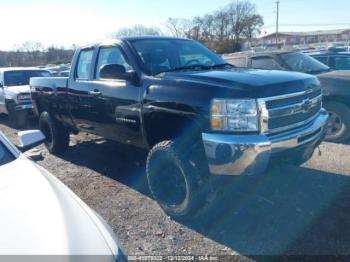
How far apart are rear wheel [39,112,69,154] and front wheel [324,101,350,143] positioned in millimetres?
Result: 4816

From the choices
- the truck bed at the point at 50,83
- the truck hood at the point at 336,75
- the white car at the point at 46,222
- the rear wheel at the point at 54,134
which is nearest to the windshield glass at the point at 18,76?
the truck bed at the point at 50,83

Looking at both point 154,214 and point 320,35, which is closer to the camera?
point 154,214

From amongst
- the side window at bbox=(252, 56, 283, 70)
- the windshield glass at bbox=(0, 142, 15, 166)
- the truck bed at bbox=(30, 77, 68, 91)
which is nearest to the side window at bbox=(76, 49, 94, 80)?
the truck bed at bbox=(30, 77, 68, 91)

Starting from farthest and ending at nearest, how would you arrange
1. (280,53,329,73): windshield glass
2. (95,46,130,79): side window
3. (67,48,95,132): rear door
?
(280,53,329,73): windshield glass
(67,48,95,132): rear door
(95,46,130,79): side window

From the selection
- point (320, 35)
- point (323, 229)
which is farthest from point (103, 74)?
point (320, 35)

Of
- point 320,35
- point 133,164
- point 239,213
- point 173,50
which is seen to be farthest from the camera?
point 320,35

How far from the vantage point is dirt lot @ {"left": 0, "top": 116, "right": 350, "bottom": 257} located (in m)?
3.32

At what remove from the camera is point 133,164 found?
5898 mm

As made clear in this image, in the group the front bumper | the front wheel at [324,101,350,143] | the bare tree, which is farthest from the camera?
the bare tree

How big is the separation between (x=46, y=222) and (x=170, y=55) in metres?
3.15

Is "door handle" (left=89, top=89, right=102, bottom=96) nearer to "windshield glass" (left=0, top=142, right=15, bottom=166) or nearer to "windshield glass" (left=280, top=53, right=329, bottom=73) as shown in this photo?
"windshield glass" (left=0, top=142, right=15, bottom=166)

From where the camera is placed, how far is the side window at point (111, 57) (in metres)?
4.58

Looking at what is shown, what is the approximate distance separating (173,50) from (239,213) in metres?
2.30

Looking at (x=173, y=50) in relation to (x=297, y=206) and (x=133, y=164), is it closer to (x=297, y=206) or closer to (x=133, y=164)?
(x=133, y=164)
